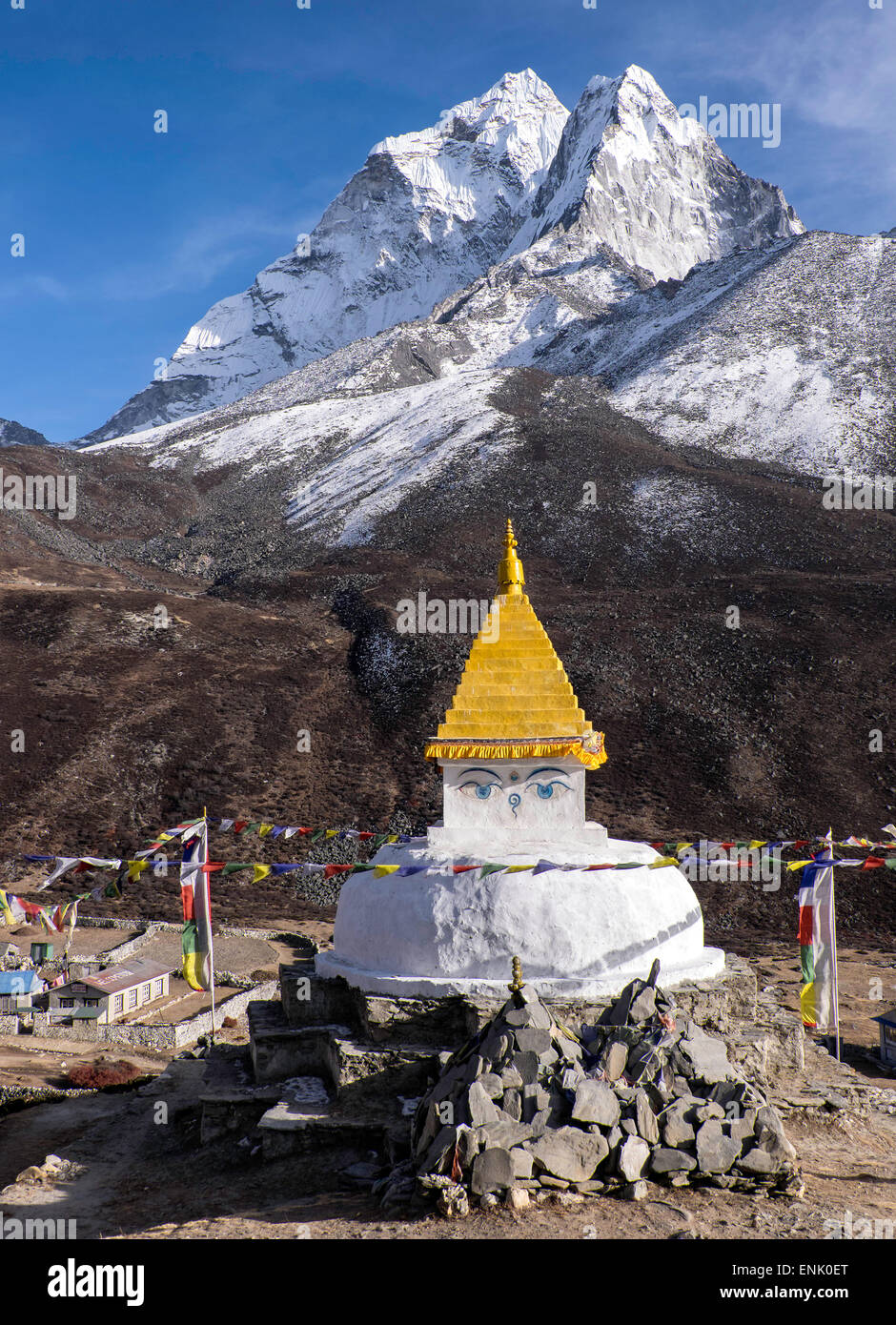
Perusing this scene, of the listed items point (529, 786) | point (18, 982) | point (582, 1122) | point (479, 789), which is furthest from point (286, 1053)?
point (18, 982)

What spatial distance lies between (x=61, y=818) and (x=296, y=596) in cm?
2728

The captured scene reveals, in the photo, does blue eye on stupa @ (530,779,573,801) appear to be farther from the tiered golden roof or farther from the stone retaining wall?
the stone retaining wall

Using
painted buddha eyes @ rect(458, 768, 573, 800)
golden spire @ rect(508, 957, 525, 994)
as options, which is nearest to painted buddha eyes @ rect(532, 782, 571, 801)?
painted buddha eyes @ rect(458, 768, 573, 800)

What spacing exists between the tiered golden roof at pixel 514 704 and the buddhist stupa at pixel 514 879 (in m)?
0.02

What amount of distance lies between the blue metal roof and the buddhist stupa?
1100 cm

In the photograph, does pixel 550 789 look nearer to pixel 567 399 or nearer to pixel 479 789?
pixel 479 789

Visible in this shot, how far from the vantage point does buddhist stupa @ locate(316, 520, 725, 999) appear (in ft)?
40.3

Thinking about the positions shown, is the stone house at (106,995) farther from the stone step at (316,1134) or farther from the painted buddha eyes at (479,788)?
the painted buddha eyes at (479,788)

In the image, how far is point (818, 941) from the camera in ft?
43.0

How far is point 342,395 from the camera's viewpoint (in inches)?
4257

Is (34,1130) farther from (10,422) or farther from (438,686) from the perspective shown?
(10,422)

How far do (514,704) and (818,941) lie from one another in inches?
206

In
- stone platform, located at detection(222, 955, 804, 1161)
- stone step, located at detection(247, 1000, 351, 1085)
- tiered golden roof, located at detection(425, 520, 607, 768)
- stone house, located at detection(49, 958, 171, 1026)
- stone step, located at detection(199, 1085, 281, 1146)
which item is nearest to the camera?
stone platform, located at detection(222, 955, 804, 1161)
